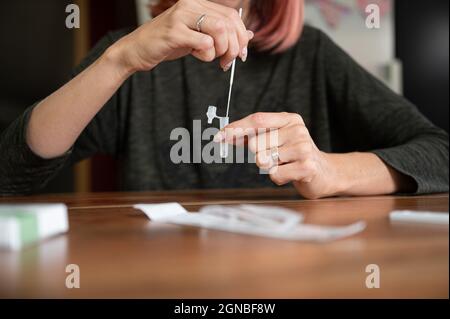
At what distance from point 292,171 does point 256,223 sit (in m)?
0.25

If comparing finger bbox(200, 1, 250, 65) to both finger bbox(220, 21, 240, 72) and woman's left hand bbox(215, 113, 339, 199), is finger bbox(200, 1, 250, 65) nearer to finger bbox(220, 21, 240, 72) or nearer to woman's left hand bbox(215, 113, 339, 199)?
finger bbox(220, 21, 240, 72)

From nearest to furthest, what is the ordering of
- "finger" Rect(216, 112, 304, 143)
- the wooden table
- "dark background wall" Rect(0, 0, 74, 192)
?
1. the wooden table
2. "finger" Rect(216, 112, 304, 143)
3. "dark background wall" Rect(0, 0, 74, 192)

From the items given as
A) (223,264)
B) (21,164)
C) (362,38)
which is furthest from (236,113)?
(362,38)

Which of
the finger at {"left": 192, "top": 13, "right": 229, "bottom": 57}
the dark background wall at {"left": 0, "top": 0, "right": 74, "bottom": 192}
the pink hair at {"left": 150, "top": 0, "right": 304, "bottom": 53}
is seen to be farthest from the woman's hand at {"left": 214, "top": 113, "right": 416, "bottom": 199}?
the dark background wall at {"left": 0, "top": 0, "right": 74, "bottom": 192}

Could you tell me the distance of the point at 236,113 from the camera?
4.05ft

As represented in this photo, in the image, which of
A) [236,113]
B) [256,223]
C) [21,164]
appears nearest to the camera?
[256,223]

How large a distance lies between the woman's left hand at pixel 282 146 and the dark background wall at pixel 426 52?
1958 millimetres

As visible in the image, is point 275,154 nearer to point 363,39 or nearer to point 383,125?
point 383,125

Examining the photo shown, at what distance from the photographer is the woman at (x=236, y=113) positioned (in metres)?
0.73

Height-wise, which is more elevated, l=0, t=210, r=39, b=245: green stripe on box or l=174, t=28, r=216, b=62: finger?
l=174, t=28, r=216, b=62: finger

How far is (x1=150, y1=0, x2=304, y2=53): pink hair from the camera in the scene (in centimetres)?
120

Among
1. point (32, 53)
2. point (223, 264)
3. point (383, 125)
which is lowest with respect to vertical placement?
point (223, 264)

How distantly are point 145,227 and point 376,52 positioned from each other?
2.08 m

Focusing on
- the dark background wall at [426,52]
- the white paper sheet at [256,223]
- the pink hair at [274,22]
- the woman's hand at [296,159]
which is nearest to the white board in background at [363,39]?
the dark background wall at [426,52]
